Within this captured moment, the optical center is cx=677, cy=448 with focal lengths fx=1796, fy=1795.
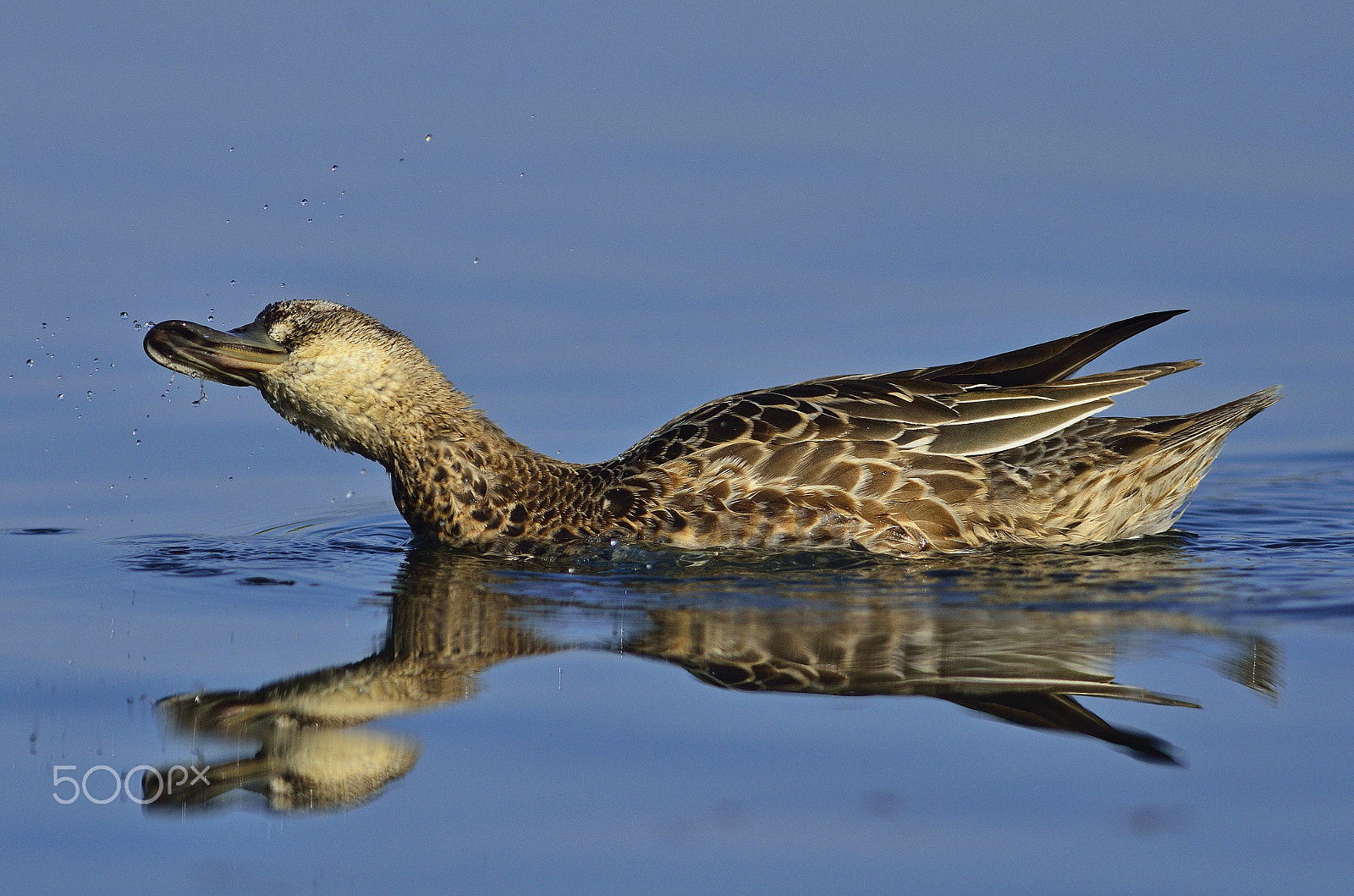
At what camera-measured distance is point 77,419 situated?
35.3 feet

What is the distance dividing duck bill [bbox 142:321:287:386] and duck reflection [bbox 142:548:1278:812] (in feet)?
4.13

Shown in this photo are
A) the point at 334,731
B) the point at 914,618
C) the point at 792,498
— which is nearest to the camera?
the point at 334,731

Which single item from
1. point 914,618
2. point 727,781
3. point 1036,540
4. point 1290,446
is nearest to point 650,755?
point 727,781

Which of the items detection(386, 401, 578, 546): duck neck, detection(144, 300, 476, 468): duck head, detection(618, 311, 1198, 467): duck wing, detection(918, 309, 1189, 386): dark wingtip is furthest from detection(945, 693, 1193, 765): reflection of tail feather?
detection(144, 300, 476, 468): duck head

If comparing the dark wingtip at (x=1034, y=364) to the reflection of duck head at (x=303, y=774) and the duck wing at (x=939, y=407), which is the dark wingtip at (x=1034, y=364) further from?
the reflection of duck head at (x=303, y=774)

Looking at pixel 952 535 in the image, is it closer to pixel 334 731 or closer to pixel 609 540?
pixel 609 540

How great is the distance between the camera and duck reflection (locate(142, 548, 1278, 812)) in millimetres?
5922

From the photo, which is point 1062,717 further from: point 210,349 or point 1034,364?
point 210,349

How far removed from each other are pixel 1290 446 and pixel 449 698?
20.2 ft

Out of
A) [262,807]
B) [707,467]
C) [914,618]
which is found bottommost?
[262,807]

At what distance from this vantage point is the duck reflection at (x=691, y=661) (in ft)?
19.4

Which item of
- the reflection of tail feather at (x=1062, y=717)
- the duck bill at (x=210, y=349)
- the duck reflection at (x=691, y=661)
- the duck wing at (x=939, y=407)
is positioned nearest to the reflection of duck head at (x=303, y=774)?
the duck reflection at (x=691, y=661)

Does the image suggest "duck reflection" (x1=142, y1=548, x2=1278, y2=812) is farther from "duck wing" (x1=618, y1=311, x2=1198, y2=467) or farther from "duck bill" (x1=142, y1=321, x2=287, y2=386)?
"duck bill" (x1=142, y1=321, x2=287, y2=386)

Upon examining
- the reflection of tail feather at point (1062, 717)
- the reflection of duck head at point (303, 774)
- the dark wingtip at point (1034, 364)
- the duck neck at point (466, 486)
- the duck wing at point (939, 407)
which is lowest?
the reflection of duck head at point (303, 774)
